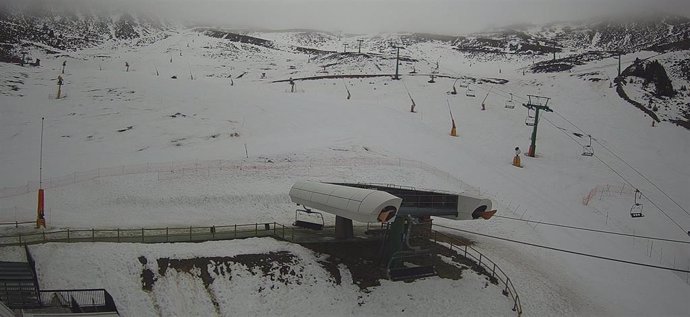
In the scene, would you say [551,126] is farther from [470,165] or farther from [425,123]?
[470,165]

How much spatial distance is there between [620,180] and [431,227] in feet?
64.8

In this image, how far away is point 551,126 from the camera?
167 ft

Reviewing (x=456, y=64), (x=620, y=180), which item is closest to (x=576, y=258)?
(x=620, y=180)

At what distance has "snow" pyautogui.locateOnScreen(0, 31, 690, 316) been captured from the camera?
65.9 ft

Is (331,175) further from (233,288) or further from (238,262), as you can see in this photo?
(233,288)

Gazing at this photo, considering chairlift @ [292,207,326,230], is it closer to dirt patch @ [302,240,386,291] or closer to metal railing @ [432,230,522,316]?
dirt patch @ [302,240,386,291]

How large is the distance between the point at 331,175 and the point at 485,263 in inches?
487

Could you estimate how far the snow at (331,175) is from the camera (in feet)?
65.9

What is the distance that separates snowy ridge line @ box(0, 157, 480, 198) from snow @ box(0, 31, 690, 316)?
0.56 ft

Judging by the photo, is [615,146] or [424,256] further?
[615,146]

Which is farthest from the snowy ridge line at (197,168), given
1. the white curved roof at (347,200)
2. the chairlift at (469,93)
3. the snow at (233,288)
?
the chairlift at (469,93)

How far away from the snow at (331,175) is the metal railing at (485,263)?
0.42m

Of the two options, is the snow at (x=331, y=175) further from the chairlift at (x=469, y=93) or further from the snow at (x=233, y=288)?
the chairlift at (x=469, y=93)

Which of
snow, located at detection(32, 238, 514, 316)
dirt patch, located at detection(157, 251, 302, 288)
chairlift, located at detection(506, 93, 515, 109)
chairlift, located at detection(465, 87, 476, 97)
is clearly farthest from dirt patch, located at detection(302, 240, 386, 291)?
chairlift, located at detection(465, 87, 476, 97)
